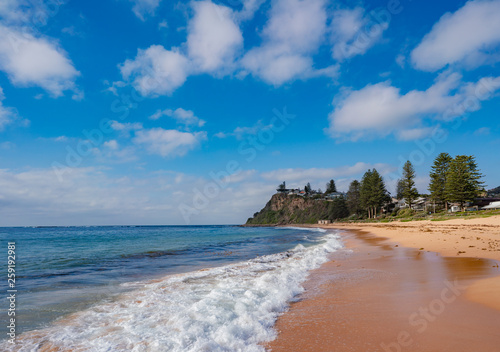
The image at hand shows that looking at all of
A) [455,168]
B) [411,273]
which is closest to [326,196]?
[455,168]

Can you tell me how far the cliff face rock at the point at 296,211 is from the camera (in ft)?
348

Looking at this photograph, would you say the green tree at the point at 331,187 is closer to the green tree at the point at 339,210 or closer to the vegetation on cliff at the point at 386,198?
the vegetation on cliff at the point at 386,198

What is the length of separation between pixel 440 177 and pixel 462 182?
7.20 meters

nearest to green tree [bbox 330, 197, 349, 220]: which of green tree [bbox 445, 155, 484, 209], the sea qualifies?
green tree [bbox 445, 155, 484, 209]

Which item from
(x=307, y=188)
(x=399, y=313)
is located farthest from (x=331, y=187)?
(x=399, y=313)

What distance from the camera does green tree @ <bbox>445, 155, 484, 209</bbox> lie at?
50.7 meters

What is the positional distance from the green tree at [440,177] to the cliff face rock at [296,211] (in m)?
46.1

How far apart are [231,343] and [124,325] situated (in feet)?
7.59

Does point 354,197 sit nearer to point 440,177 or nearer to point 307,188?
point 440,177

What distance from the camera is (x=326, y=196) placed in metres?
140

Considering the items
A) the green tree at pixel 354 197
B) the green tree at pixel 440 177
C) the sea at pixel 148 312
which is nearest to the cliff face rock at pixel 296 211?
the green tree at pixel 354 197

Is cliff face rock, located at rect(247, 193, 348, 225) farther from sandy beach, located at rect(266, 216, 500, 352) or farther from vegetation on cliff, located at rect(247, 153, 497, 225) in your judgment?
sandy beach, located at rect(266, 216, 500, 352)

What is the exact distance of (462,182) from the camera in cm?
5112

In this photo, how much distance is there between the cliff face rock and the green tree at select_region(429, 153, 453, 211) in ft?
151
